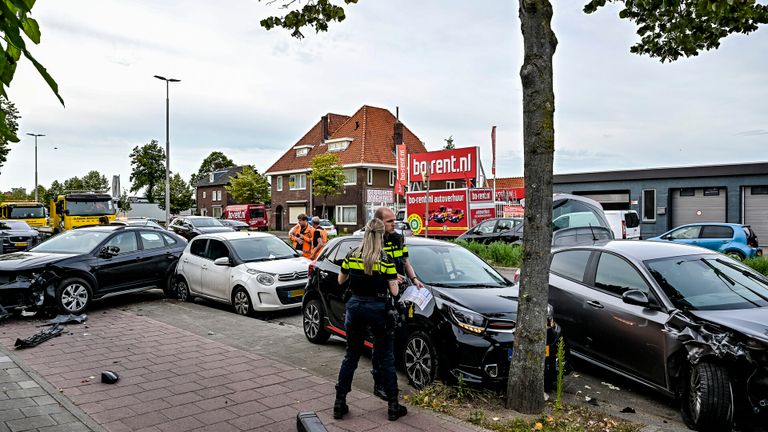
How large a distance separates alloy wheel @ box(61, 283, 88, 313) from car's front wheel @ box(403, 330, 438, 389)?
6.89m

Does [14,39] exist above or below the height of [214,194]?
below

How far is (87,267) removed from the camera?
34.7ft

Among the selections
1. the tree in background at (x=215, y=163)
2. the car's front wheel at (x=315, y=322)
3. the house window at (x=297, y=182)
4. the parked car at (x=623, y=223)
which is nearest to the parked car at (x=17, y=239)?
the car's front wheel at (x=315, y=322)

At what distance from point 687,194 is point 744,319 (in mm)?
30735

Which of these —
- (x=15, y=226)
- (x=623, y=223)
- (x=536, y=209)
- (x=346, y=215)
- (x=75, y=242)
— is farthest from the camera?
(x=346, y=215)

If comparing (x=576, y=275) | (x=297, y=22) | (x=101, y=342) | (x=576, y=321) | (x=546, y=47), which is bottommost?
(x=101, y=342)

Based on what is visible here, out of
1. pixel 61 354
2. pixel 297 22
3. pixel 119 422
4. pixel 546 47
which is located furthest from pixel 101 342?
pixel 546 47

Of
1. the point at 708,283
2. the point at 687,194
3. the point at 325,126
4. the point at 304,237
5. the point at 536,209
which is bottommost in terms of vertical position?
the point at 708,283

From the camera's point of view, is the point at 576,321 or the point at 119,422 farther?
the point at 576,321

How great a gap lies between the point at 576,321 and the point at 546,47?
10.4 ft

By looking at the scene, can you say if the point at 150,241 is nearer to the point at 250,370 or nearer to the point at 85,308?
the point at 85,308

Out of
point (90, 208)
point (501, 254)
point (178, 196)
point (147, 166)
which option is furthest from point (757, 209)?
point (147, 166)

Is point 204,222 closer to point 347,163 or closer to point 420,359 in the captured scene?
point 347,163

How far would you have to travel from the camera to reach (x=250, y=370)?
6.51 metres
